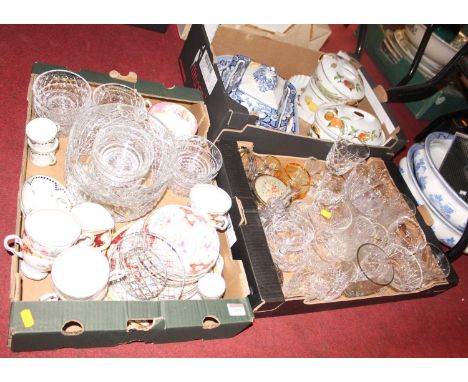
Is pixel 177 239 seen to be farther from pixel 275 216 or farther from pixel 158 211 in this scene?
pixel 275 216

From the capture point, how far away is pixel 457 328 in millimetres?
1452

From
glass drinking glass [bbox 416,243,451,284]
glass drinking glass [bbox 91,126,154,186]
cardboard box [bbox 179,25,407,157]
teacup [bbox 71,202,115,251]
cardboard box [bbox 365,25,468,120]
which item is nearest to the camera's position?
teacup [bbox 71,202,115,251]

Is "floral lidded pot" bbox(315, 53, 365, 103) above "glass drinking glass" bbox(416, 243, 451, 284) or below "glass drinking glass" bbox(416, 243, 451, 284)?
above

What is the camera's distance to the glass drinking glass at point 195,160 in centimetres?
112

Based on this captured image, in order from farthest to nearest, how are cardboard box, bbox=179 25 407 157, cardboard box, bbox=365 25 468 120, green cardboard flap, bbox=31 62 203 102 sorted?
cardboard box, bbox=365 25 468 120
cardboard box, bbox=179 25 407 157
green cardboard flap, bbox=31 62 203 102

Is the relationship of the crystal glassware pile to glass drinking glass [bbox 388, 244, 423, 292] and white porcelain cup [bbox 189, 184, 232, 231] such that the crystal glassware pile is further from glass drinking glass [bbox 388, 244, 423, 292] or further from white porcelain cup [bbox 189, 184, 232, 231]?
glass drinking glass [bbox 388, 244, 423, 292]

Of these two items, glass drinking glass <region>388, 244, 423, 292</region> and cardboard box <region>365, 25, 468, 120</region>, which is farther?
cardboard box <region>365, 25, 468, 120</region>

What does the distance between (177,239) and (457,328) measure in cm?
116

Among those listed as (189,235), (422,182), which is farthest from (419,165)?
(189,235)

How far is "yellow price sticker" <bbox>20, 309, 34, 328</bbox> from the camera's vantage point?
2.34 feet

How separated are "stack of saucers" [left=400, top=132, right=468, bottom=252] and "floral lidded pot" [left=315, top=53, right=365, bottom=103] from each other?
33 centimetres

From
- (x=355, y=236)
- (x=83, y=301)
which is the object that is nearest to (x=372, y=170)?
(x=355, y=236)

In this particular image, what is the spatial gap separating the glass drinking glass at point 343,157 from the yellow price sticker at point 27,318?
102 centimetres

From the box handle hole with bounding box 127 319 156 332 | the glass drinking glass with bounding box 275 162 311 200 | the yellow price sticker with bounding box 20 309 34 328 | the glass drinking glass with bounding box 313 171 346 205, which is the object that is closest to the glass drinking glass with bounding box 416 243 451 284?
the glass drinking glass with bounding box 313 171 346 205
